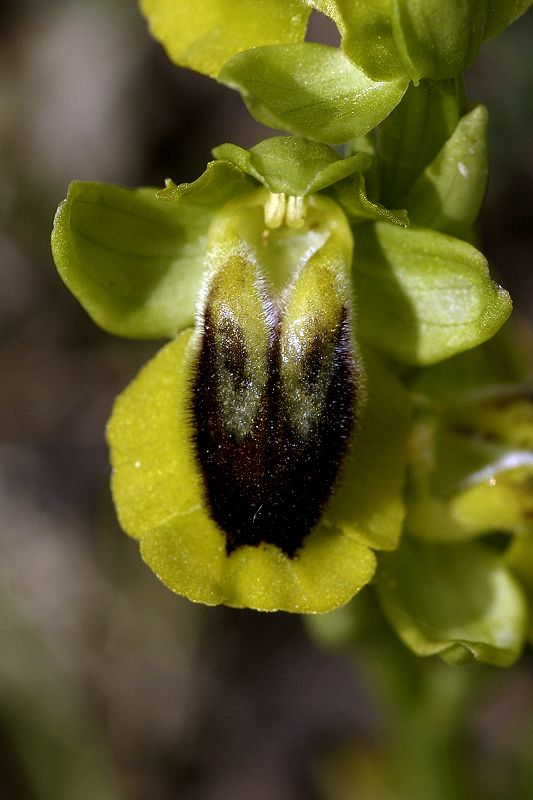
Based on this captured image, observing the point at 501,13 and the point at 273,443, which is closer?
the point at 501,13

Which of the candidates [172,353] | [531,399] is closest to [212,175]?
[172,353]

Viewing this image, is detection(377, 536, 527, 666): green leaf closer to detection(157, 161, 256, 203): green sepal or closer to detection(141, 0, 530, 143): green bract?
detection(157, 161, 256, 203): green sepal

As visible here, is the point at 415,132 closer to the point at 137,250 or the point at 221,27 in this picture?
the point at 221,27

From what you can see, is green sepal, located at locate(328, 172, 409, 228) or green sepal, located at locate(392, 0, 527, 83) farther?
green sepal, located at locate(328, 172, 409, 228)

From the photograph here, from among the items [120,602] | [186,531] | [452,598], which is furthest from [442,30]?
[120,602]

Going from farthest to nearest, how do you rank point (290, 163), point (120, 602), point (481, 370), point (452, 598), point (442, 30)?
point (120, 602) < point (481, 370) < point (452, 598) < point (290, 163) < point (442, 30)

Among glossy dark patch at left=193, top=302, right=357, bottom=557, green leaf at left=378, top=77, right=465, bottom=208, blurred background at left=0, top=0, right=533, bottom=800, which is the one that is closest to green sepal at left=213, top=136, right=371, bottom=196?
green leaf at left=378, top=77, right=465, bottom=208

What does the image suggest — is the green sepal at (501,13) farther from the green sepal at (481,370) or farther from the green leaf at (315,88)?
the green sepal at (481,370)

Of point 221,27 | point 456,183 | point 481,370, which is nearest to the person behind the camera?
point 456,183
